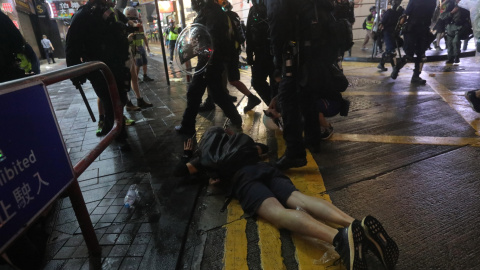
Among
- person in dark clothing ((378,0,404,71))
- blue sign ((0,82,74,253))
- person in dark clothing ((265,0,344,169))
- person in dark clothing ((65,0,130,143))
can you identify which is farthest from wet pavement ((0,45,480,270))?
person in dark clothing ((378,0,404,71))

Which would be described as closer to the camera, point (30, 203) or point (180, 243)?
point (30, 203)

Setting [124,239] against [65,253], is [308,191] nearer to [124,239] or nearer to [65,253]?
[124,239]

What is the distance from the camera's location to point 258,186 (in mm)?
2184

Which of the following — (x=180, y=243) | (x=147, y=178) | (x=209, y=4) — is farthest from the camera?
(x=209, y=4)

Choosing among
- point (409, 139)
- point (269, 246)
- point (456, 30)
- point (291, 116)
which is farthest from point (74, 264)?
point (456, 30)

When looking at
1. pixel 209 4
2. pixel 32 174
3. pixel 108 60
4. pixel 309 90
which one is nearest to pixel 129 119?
pixel 108 60

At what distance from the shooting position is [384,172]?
277cm

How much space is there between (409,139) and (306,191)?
178 cm

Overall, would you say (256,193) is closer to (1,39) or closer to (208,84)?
(208,84)

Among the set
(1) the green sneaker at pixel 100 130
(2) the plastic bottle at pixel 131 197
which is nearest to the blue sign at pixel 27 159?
(2) the plastic bottle at pixel 131 197

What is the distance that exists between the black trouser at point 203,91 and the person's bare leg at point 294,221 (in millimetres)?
2301

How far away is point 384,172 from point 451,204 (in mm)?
615

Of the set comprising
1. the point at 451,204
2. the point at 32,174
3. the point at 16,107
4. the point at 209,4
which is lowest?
the point at 451,204

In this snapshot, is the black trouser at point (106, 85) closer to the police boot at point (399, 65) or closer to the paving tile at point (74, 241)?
the paving tile at point (74, 241)
